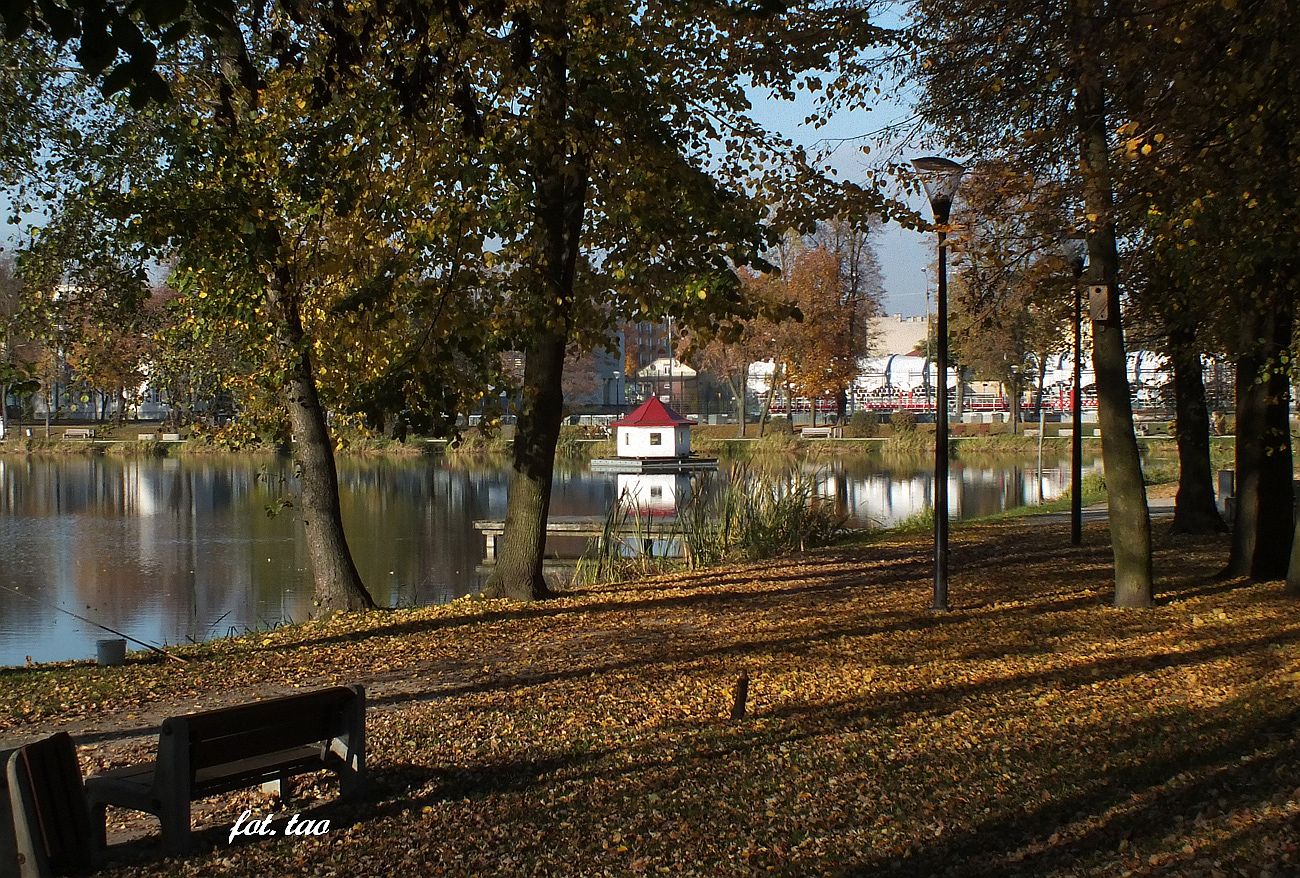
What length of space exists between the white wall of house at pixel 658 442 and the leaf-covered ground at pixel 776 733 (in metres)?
30.6

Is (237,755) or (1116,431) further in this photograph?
(1116,431)

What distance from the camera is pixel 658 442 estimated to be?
141 ft

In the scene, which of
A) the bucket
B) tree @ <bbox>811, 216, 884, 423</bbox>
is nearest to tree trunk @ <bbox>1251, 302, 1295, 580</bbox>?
the bucket

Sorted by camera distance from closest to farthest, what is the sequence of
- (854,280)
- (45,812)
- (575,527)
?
(45,812) < (575,527) < (854,280)

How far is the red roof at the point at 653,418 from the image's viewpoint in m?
42.9

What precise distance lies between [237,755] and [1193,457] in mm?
15116

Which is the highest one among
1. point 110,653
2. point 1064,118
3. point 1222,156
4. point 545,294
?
point 1064,118

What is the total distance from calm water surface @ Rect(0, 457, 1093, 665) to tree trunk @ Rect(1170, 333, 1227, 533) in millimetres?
6251

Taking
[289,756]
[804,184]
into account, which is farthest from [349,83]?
[289,756]

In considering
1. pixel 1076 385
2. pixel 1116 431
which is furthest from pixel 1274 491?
pixel 1076 385

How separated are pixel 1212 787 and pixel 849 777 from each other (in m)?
1.59

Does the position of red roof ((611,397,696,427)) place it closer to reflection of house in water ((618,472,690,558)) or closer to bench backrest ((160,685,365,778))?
reflection of house in water ((618,472,690,558))

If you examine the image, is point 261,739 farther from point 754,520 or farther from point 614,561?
point 754,520

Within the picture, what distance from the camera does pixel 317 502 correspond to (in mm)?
12461
